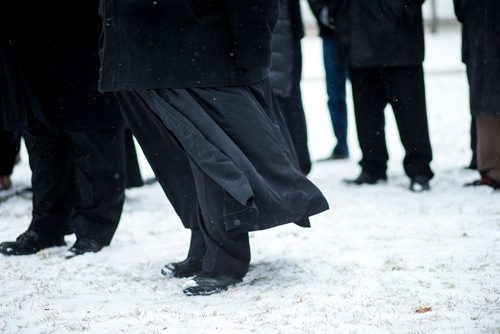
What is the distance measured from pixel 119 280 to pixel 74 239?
103 cm

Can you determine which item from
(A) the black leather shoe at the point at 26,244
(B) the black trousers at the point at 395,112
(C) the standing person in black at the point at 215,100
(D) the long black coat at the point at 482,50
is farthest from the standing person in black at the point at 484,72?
(A) the black leather shoe at the point at 26,244

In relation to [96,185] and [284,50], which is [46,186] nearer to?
[96,185]

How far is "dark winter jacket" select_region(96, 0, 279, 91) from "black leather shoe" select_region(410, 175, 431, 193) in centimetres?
244

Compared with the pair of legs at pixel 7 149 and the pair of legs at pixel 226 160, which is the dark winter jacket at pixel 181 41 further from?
the pair of legs at pixel 7 149

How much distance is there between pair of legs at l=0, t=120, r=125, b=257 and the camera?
4.43 metres

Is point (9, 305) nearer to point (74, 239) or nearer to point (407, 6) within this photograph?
point (74, 239)

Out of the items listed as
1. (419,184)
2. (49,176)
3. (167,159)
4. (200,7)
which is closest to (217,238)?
(167,159)

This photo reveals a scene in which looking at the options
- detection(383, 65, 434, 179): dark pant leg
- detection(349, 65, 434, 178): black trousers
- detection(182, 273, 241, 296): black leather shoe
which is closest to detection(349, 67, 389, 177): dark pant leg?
detection(349, 65, 434, 178): black trousers

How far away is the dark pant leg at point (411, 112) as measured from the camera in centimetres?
573

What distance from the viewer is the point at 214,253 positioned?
11.9ft

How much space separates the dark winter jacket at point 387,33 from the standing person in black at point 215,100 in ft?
7.31

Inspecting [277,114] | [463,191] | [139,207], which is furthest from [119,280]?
[463,191]

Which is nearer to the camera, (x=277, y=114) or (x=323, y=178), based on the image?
(x=277, y=114)

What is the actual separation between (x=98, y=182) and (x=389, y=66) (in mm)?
2220
